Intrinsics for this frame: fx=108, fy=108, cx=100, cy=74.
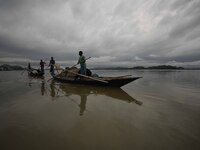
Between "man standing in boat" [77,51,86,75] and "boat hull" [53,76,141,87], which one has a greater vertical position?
"man standing in boat" [77,51,86,75]

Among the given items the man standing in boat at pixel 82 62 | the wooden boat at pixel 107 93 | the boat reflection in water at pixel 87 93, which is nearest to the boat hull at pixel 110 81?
the wooden boat at pixel 107 93

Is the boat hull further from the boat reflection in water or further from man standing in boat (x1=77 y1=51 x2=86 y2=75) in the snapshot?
man standing in boat (x1=77 y1=51 x2=86 y2=75)

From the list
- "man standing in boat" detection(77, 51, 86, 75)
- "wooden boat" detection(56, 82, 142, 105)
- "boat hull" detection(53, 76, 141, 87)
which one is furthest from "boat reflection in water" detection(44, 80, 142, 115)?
"man standing in boat" detection(77, 51, 86, 75)

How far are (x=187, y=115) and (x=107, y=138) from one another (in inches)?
120

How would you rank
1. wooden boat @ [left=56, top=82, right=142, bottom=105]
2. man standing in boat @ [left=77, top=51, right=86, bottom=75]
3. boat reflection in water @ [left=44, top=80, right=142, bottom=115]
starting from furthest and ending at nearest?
1. man standing in boat @ [left=77, top=51, right=86, bottom=75]
2. wooden boat @ [left=56, top=82, right=142, bottom=105]
3. boat reflection in water @ [left=44, top=80, right=142, bottom=115]

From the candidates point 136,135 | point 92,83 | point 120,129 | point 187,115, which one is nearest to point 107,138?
point 120,129

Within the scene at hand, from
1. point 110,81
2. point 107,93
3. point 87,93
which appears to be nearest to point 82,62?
point 110,81

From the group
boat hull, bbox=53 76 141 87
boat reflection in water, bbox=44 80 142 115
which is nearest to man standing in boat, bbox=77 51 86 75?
boat hull, bbox=53 76 141 87

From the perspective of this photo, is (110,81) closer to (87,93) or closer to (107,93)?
(107,93)

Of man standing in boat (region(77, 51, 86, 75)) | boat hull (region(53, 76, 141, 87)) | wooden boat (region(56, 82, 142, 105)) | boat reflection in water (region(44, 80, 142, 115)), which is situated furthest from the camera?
man standing in boat (region(77, 51, 86, 75))

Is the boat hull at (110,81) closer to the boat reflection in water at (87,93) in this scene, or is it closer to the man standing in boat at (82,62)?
the boat reflection in water at (87,93)

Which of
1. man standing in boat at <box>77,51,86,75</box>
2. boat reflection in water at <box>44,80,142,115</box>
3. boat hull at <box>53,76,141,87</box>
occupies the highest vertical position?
man standing in boat at <box>77,51,86,75</box>

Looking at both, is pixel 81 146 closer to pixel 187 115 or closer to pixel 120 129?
pixel 120 129

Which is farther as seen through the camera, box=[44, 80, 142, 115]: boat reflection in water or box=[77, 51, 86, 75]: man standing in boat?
box=[77, 51, 86, 75]: man standing in boat
